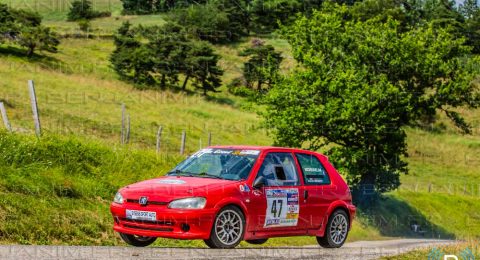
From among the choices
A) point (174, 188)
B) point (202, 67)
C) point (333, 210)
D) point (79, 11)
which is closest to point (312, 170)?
point (333, 210)

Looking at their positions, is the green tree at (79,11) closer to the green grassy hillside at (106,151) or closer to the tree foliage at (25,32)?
the green grassy hillside at (106,151)

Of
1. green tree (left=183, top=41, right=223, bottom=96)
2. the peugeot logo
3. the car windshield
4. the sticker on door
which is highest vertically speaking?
the car windshield

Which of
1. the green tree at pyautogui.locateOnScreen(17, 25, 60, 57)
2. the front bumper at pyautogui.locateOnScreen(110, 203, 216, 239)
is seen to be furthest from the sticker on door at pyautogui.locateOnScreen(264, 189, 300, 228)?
the green tree at pyautogui.locateOnScreen(17, 25, 60, 57)

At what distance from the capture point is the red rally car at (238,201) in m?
10.4

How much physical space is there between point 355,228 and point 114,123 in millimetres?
15757

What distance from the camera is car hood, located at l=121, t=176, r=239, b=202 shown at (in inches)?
410

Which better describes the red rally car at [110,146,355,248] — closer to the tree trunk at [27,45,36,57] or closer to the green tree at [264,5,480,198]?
the green tree at [264,5,480,198]

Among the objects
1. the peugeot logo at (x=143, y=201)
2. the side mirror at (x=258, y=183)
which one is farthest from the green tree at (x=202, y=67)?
the peugeot logo at (x=143, y=201)

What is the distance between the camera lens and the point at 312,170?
42.1 feet

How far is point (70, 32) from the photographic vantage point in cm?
8550

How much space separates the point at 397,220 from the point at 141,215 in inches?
1079

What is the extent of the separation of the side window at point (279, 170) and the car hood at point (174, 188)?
0.91m

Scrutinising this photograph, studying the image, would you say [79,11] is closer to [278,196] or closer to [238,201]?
[278,196]

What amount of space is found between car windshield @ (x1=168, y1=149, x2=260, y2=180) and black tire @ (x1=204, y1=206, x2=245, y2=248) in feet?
2.41
